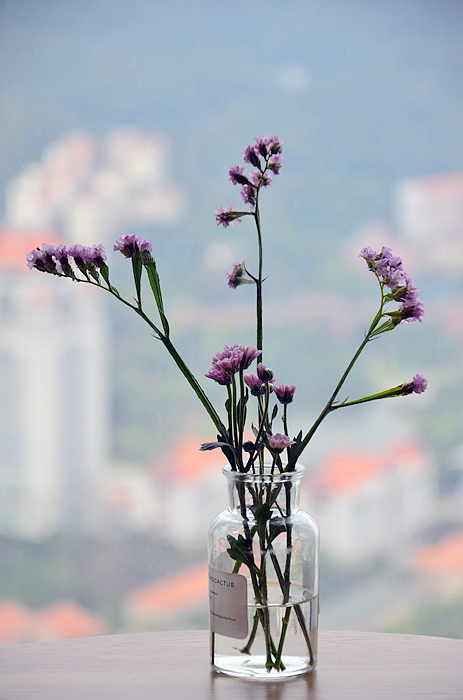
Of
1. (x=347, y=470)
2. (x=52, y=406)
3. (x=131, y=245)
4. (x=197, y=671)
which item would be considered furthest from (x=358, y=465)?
(x=131, y=245)

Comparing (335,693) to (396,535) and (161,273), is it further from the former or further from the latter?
(161,273)

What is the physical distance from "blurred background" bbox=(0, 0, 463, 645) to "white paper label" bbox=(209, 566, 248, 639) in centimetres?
72

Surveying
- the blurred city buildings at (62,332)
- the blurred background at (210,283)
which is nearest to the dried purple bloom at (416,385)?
the blurred background at (210,283)

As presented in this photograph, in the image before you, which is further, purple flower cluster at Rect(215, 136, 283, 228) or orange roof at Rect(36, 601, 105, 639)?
orange roof at Rect(36, 601, 105, 639)

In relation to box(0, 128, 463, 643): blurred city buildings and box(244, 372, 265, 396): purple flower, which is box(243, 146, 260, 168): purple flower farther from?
box(0, 128, 463, 643): blurred city buildings

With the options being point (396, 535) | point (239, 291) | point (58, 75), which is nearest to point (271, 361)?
point (239, 291)

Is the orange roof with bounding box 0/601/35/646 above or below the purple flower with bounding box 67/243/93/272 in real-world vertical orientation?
below

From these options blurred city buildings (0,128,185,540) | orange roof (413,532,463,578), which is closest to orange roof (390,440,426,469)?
orange roof (413,532,463,578)

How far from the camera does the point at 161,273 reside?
4.87 feet

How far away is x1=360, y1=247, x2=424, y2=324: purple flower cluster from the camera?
723 millimetres

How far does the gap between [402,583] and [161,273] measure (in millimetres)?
784

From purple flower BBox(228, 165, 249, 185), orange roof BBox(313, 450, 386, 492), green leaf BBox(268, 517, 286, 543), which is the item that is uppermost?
purple flower BBox(228, 165, 249, 185)

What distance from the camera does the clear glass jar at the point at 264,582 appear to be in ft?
2.43

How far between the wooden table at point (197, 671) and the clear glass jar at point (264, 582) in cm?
3
